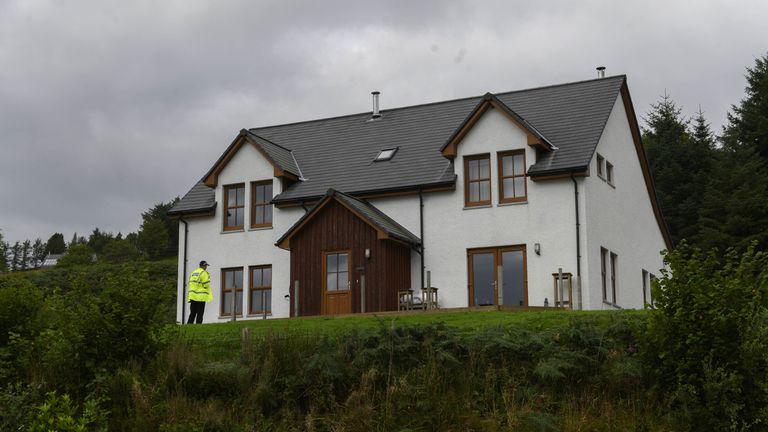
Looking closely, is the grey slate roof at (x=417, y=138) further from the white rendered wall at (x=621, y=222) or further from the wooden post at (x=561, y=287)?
the wooden post at (x=561, y=287)

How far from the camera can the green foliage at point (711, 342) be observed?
1402 centimetres

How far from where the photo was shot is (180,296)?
1330 inches

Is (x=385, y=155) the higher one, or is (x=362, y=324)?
(x=385, y=155)

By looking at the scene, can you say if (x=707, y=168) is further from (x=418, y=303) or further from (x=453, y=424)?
(x=453, y=424)

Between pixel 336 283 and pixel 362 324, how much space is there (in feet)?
25.5

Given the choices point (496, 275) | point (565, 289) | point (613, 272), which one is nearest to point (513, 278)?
point (496, 275)

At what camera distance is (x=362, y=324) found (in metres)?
21.9

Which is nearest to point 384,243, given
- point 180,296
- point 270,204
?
point 270,204

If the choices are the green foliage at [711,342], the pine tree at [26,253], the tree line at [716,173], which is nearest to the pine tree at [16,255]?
the pine tree at [26,253]

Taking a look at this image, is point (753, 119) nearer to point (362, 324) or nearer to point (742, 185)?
point (742, 185)

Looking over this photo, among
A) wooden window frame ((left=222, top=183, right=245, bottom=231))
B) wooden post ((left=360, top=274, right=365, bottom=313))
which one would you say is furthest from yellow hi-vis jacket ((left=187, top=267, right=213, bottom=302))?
wooden window frame ((left=222, top=183, right=245, bottom=231))

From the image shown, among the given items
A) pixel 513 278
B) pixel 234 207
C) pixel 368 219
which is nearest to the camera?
pixel 368 219

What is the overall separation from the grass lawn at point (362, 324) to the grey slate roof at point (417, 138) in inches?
271

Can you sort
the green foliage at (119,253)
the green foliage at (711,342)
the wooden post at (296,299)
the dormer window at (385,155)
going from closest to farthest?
the green foliage at (711,342) < the wooden post at (296,299) < the dormer window at (385,155) < the green foliage at (119,253)
